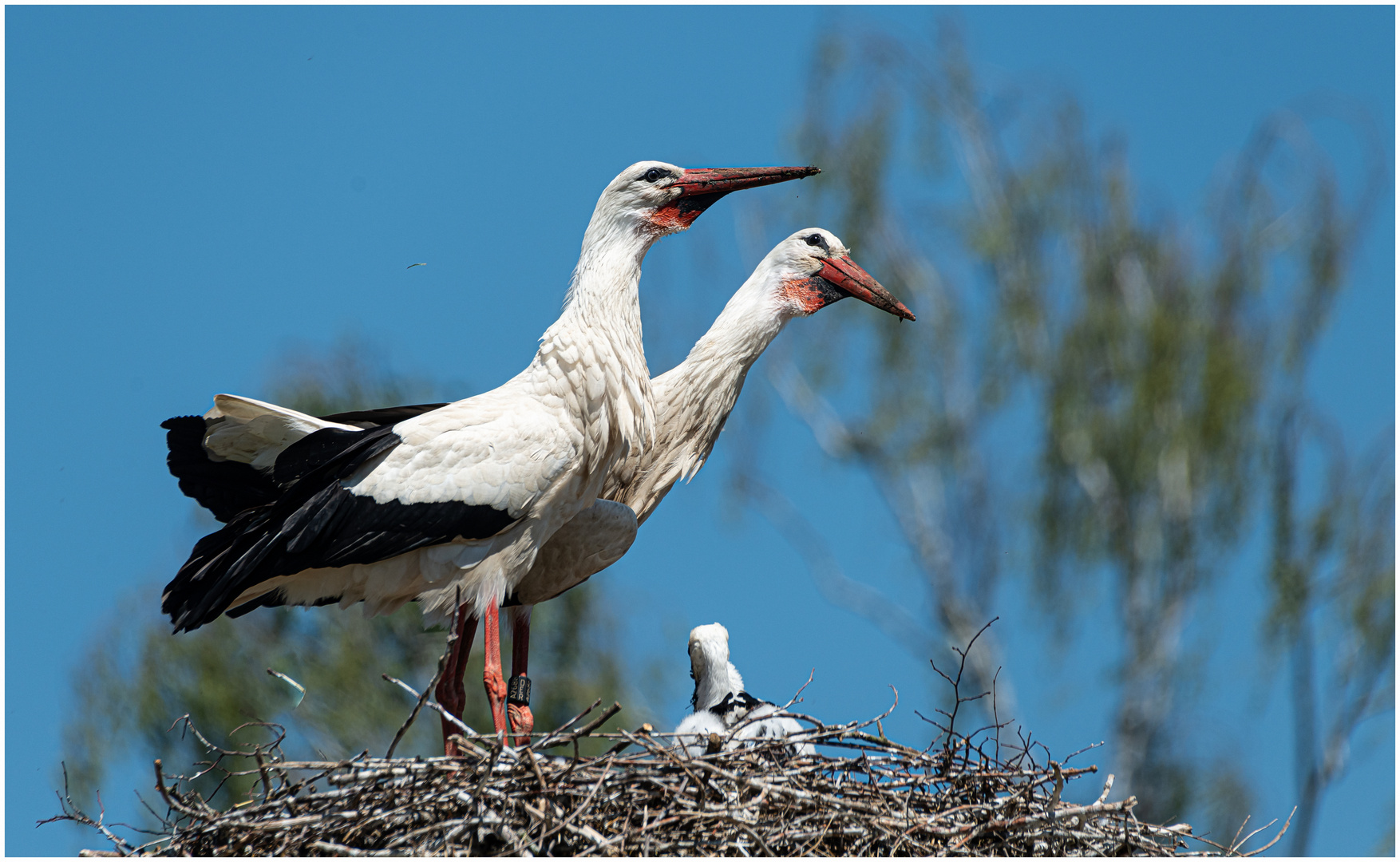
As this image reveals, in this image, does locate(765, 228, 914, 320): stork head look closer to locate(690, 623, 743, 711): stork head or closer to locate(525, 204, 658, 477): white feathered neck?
locate(525, 204, 658, 477): white feathered neck

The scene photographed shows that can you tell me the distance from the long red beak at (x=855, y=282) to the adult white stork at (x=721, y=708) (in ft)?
3.91

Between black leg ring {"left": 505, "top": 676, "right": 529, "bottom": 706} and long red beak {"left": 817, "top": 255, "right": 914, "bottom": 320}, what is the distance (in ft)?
5.45

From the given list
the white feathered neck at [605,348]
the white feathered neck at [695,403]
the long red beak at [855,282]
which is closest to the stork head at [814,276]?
the long red beak at [855,282]

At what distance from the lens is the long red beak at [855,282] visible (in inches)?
205

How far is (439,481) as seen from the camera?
13.9 ft

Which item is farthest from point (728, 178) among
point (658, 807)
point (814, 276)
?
point (658, 807)

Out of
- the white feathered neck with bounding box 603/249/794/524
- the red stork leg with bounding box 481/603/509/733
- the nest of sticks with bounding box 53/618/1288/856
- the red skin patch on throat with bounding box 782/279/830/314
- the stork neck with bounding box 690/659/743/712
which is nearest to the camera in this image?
the nest of sticks with bounding box 53/618/1288/856

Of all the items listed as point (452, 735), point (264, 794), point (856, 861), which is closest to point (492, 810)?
point (452, 735)

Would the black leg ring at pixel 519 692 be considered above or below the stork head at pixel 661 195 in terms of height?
below

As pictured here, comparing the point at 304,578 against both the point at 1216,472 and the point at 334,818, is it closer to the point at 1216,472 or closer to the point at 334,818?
the point at 334,818

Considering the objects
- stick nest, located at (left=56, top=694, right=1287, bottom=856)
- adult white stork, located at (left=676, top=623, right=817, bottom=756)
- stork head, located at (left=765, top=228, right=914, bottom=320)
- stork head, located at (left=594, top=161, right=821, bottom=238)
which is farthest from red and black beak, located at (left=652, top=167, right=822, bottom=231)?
stick nest, located at (left=56, top=694, right=1287, bottom=856)

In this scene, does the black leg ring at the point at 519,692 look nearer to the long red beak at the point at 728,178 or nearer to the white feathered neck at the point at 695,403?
the white feathered neck at the point at 695,403

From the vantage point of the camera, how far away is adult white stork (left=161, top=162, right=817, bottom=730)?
424 cm

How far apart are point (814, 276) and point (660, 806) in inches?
83.0
